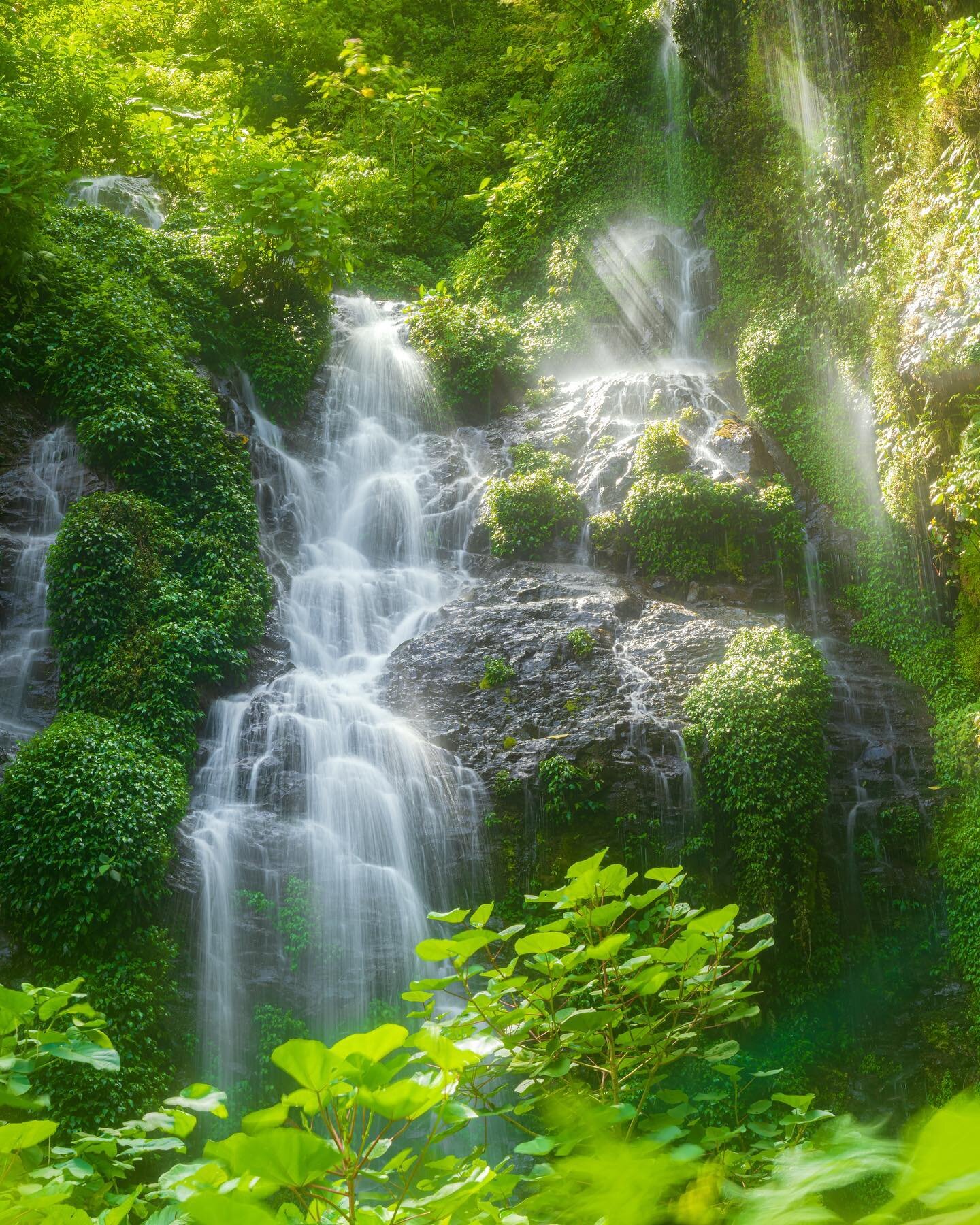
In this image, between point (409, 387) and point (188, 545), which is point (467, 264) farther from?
point (188, 545)

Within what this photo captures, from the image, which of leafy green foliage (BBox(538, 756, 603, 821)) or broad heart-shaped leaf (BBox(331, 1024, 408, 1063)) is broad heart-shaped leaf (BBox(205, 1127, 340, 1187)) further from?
leafy green foliage (BBox(538, 756, 603, 821))

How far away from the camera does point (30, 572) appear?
967 centimetres

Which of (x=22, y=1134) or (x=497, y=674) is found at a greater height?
(x=497, y=674)

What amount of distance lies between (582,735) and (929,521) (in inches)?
186

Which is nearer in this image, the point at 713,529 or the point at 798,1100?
the point at 798,1100

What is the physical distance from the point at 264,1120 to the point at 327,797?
24.7ft

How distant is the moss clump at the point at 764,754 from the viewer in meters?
7.94

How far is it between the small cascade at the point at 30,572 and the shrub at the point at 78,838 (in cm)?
98

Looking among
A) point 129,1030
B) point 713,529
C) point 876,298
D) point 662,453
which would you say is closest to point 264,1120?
point 129,1030

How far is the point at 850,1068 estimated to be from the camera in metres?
7.52

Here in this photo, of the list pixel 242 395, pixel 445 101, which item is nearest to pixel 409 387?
pixel 242 395

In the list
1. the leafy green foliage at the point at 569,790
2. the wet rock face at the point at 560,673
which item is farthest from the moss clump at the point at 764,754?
the leafy green foliage at the point at 569,790

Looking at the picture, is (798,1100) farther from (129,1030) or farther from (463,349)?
(463,349)

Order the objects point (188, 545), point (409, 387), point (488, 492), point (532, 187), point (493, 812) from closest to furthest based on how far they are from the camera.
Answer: point (493, 812), point (188, 545), point (488, 492), point (409, 387), point (532, 187)
